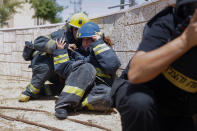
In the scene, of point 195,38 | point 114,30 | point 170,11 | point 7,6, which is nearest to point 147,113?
point 195,38

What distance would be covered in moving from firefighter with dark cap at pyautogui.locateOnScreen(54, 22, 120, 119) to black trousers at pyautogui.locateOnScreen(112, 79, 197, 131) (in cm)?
153

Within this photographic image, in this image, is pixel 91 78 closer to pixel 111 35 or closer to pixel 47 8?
pixel 111 35

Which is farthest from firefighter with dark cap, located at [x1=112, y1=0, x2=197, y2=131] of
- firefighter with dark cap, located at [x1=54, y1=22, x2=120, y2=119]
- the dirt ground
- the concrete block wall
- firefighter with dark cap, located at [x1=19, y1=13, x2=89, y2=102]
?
firefighter with dark cap, located at [x1=19, y1=13, x2=89, y2=102]

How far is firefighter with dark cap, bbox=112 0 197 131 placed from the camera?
4.16ft

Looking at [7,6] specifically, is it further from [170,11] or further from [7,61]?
[170,11]

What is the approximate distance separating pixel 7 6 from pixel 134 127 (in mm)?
23969

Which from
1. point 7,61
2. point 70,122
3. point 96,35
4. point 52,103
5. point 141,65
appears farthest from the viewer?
point 7,61

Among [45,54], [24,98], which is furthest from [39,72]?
[24,98]

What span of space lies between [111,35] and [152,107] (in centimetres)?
276

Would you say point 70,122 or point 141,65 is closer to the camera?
point 141,65

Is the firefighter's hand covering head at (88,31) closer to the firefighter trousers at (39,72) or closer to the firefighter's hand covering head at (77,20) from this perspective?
the firefighter's hand covering head at (77,20)

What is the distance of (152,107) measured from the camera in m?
1.43

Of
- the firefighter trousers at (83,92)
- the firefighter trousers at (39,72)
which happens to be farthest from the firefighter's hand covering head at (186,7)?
the firefighter trousers at (39,72)

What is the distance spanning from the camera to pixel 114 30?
4016mm
